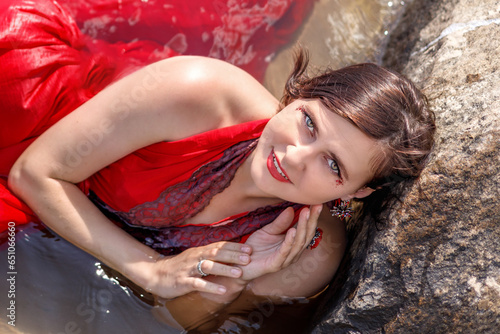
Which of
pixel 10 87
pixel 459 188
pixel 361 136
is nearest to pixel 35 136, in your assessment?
pixel 10 87

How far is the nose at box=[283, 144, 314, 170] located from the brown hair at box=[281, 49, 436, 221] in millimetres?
201

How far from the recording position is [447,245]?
7.08 ft

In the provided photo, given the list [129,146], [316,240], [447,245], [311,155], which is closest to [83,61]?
[129,146]

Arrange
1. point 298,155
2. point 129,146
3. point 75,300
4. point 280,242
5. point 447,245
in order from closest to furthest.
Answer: point 298,155
point 447,245
point 129,146
point 280,242
point 75,300

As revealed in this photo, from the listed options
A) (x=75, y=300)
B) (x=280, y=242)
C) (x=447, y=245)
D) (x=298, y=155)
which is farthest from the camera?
(x=75, y=300)

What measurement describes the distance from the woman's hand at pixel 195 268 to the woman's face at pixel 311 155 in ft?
1.34

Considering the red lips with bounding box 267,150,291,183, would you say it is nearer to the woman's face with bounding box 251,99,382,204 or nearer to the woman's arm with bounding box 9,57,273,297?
the woman's face with bounding box 251,99,382,204

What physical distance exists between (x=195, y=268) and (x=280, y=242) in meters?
0.45

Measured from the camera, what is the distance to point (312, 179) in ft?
6.89

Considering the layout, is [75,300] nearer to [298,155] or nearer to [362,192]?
[298,155]

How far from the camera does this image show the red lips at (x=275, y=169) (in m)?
2.13

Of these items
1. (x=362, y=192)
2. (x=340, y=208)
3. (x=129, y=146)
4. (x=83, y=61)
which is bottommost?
(x=340, y=208)

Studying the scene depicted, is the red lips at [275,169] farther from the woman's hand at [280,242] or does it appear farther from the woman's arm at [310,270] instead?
the woman's arm at [310,270]

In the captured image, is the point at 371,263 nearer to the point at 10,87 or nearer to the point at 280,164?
the point at 280,164
